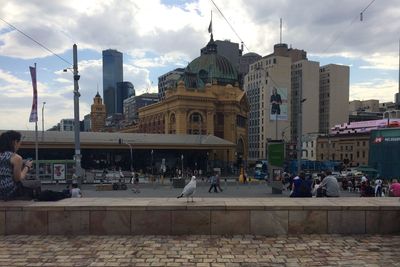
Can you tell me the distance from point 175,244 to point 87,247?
5.26ft

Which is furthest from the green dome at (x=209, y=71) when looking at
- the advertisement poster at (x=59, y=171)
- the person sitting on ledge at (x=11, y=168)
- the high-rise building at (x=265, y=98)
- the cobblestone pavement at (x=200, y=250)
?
the cobblestone pavement at (x=200, y=250)

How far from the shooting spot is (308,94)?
123062 mm

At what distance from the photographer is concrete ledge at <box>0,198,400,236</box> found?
8.77 m

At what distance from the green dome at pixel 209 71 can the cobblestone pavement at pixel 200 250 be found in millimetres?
88052

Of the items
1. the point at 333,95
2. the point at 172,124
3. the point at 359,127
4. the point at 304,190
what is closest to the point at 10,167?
the point at 304,190

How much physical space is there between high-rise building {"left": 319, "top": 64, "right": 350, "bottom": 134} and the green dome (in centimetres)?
4253

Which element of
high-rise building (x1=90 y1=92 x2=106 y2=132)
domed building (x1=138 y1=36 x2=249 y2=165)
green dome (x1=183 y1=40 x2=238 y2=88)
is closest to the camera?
domed building (x1=138 y1=36 x2=249 y2=165)

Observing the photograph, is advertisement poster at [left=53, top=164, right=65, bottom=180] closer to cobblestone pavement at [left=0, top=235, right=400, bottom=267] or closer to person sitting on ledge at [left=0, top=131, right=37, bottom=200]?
person sitting on ledge at [left=0, top=131, right=37, bottom=200]

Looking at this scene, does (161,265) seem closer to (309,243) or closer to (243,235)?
(243,235)

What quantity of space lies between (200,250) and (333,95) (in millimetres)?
136753

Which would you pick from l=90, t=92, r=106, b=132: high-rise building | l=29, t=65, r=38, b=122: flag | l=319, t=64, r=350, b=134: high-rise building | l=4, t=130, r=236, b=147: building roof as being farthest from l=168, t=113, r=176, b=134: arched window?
l=90, t=92, r=106, b=132: high-rise building

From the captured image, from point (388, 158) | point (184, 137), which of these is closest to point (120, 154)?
point (184, 137)

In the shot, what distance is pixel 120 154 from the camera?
6962 centimetres

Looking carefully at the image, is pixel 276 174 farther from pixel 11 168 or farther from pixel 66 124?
pixel 66 124
